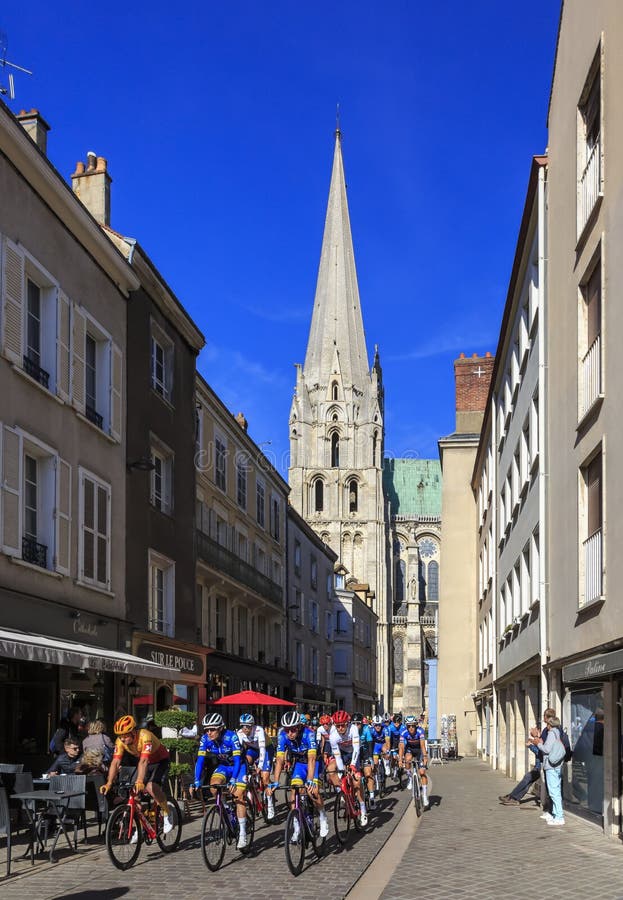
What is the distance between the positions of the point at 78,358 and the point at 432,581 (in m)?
105

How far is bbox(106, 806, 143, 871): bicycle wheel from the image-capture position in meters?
11.4

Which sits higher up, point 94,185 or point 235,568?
point 94,185

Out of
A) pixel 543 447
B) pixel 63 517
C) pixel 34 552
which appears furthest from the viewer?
pixel 543 447

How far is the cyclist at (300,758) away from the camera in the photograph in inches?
484

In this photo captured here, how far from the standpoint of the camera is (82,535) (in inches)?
771

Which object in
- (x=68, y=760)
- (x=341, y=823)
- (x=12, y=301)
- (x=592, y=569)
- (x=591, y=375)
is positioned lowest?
(x=341, y=823)

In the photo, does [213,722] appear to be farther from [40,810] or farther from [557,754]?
[557,754]

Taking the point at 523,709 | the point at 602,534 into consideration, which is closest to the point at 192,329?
the point at 523,709

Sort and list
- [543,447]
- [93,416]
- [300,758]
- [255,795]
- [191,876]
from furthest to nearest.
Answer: [93,416] < [543,447] < [255,795] < [300,758] < [191,876]

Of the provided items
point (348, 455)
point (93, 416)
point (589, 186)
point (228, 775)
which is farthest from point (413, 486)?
point (228, 775)

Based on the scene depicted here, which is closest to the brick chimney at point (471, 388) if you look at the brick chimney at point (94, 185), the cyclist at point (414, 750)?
the brick chimney at point (94, 185)

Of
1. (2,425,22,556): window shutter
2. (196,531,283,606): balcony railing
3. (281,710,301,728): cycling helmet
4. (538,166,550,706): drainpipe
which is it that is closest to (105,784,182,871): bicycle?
(281,710,301,728): cycling helmet

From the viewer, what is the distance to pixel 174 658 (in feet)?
81.8

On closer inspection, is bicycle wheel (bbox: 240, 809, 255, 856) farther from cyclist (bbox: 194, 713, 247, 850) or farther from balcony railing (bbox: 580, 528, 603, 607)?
balcony railing (bbox: 580, 528, 603, 607)
